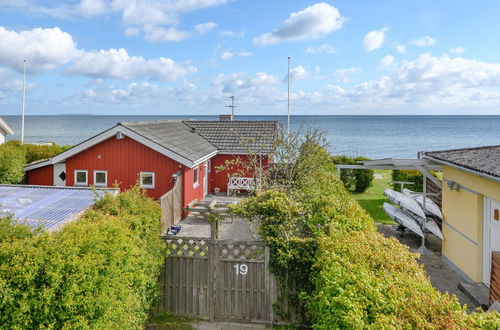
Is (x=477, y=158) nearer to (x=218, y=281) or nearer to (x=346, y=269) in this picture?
(x=346, y=269)

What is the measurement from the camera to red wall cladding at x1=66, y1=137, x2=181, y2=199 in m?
16.2

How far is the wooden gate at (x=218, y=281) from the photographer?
24.4 ft

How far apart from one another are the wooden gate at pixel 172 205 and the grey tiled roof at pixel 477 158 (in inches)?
377

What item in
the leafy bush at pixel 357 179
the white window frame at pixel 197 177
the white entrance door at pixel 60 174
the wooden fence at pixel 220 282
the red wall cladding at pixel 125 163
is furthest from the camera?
the leafy bush at pixel 357 179

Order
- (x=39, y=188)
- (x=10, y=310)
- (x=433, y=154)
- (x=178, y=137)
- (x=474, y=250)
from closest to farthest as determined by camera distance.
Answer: (x=10, y=310) < (x=39, y=188) < (x=474, y=250) < (x=433, y=154) < (x=178, y=137)

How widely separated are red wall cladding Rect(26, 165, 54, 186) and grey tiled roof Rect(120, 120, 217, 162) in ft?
16.1

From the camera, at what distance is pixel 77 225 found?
5480 mm

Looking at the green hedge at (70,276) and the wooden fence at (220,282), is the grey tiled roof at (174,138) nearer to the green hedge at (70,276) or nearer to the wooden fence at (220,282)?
the wooden fence at (220,282)

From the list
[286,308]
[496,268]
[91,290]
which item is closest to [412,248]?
[496,268]

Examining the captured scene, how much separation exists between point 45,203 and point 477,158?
11263 millimetres

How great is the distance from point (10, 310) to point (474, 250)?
419 inches

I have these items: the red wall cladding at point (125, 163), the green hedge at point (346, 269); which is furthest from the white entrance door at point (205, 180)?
the green hedge at point (346, 269)

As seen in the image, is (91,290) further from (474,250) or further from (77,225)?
(474,250)

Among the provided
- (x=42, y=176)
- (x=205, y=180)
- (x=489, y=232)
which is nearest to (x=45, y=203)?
(x=489, y=232)
